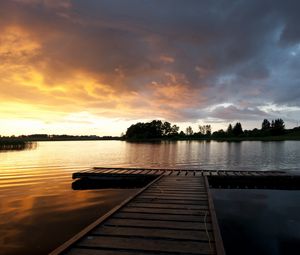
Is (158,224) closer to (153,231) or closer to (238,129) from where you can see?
(153,231)

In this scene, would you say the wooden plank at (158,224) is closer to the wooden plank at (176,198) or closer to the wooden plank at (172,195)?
the wooden plank at (176,198)

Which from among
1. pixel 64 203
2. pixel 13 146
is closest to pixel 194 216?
pixel 64 203

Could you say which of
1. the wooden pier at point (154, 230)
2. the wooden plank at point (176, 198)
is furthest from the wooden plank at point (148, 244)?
the wooden plank at point (176, 198)

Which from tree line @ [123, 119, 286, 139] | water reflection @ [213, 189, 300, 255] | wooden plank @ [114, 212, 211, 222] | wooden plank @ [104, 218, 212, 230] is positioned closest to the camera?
wooden plank @ [104, 218, 212, 230]

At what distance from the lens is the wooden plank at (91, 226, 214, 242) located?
5.80m

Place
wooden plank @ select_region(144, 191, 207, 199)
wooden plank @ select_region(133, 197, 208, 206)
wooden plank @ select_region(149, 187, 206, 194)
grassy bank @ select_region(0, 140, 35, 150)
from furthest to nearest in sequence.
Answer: grassy bank @ select_region(0, 140, 35, 150) → wooden plank @ select_region(149, 187, 206, 194) → wooden plank @ select_region(144, 191, 207, 199) → wooden plank @ select_region(133, 197, 208, 206)

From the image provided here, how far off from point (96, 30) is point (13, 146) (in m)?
52.7

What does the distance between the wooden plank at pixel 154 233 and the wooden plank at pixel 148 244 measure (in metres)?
0.22

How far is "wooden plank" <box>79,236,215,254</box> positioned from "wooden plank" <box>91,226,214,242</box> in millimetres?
215

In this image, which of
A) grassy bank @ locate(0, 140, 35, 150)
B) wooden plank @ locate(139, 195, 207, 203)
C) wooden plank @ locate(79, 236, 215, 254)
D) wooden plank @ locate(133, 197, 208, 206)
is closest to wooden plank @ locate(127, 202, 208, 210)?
wooden plank @ locate(133, 197, 208, 206)

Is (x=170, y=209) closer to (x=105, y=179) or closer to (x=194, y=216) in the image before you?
(x=194, y=216)

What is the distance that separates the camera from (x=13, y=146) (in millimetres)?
62906

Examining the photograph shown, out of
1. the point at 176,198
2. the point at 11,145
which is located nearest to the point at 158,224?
the point at 176,198

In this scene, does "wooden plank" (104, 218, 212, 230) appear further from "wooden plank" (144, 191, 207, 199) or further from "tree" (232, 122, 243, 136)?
"tree" (232, 122, 243, 136)
